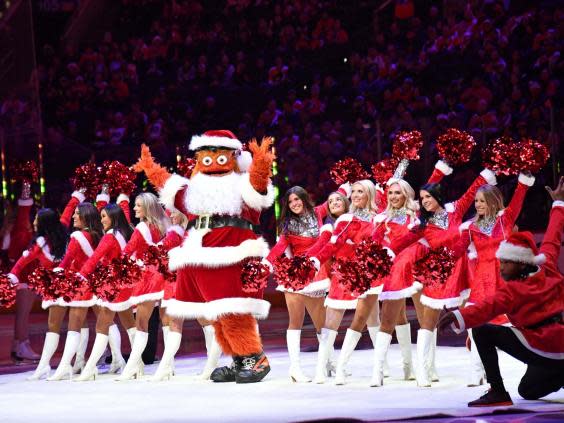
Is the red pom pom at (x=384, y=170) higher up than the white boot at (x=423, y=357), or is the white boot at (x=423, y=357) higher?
the red pom pom at (x=384, y=170)

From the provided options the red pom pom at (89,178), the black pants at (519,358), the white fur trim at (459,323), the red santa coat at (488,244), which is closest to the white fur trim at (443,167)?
the red santa coat at (488,244)

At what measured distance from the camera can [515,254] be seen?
6121 millimetres

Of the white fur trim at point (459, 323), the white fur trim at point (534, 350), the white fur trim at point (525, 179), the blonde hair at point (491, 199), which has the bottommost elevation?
the white fur trim at point (534, 350)

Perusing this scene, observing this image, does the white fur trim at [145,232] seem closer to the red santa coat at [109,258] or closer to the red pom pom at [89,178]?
the red santa coat at [109,258]

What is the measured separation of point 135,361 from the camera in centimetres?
823

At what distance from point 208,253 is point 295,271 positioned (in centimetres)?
67

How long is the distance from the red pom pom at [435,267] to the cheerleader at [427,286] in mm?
248

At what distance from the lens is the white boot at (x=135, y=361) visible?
322 inches

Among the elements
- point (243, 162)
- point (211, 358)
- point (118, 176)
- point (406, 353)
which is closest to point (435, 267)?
point (406, 353)

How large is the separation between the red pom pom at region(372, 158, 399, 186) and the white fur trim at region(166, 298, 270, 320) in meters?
1.53

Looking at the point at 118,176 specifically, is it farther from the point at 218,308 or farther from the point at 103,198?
the point at 218,308

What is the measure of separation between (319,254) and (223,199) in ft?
2.74

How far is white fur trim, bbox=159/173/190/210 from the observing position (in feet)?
26.0

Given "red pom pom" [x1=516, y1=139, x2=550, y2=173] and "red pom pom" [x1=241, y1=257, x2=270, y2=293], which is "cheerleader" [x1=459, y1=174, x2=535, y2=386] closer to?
"red pom pom" [x1=516, y1=139, x2=550, y2=173]
